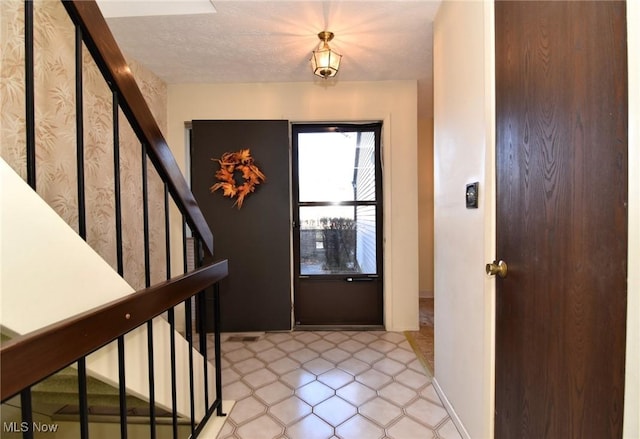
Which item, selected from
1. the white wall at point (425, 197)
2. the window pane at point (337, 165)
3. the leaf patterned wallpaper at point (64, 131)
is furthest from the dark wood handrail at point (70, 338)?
the white wall at point (425, 197)

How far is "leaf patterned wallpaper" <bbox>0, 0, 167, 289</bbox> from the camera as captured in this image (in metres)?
1.37

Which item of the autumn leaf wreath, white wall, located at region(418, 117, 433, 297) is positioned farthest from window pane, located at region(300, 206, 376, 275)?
white wall, located at region(418, 117, 433, 297)

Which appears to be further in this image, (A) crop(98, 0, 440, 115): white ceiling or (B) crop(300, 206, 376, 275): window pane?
(B) crop(300, 206, 376, 275): window pane

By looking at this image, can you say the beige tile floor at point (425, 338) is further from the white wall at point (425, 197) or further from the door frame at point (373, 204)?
the white wall at point (425, 197)

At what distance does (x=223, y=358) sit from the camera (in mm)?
2258

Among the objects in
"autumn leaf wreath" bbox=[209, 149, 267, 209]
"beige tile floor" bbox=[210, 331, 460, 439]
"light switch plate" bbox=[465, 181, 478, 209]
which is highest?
"autumn leaf wreath" bbox=[209, 149, 267, 209]

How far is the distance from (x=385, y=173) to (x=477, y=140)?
4.77ft

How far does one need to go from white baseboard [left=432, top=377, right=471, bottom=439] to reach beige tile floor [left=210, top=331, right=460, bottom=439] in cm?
3

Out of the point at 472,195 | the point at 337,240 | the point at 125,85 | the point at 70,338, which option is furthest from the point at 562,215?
the point at 337,240

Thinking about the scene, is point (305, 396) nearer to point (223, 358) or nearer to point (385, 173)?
point (223, 358)

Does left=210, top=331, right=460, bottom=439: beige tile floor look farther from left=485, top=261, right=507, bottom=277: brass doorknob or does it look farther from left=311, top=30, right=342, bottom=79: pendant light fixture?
left=311, top=30, right=342, bottom=79: pendant light fixture

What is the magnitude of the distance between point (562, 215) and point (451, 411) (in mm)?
1299

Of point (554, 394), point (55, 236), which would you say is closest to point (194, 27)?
point (55, 236)

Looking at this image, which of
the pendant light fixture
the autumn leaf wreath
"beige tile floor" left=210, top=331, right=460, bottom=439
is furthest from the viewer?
the autumn leaf wreath
